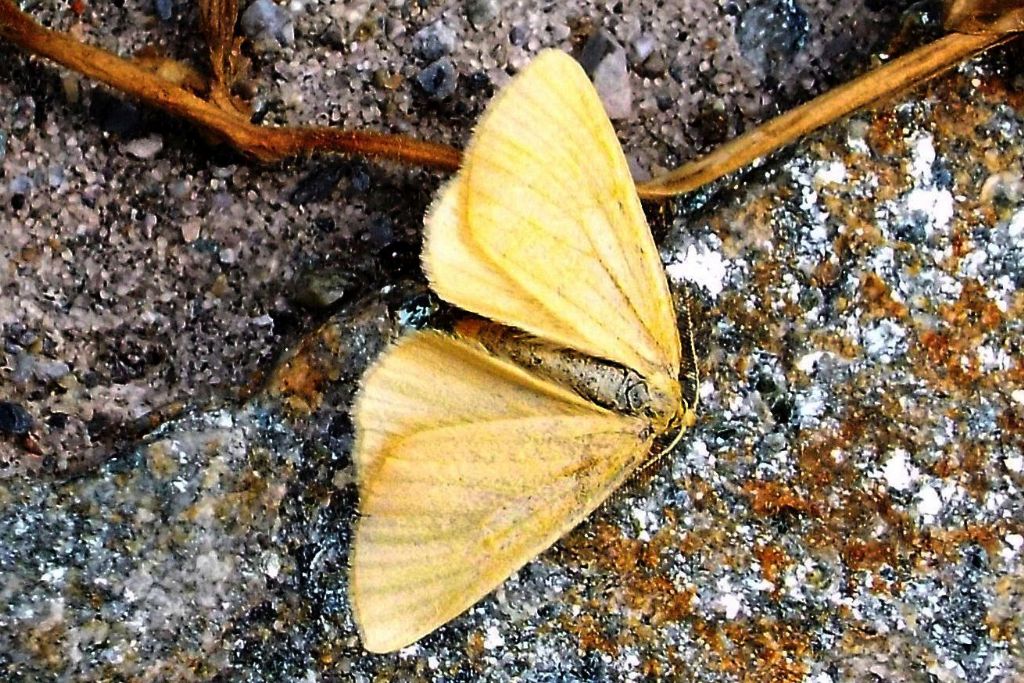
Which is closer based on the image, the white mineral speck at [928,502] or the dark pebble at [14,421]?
the white mineral speck at [928,502]

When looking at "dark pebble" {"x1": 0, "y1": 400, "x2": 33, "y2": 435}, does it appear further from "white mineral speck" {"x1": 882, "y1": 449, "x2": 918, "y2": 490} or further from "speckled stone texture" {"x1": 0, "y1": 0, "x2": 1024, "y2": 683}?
"white mineral speck" {"x1": 882, "y1": 449, "x2": 918, "y2": 490}

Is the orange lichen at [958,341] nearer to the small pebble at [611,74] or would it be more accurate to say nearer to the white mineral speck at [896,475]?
the white mineral speck at [896,475]

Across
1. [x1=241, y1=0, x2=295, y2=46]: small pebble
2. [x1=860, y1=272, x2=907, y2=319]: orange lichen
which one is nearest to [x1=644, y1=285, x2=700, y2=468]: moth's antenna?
[x1=860, y1=272, x2=907, y2=319]: orange lichen

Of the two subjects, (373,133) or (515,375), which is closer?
(515,375)

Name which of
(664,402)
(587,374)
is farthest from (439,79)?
(664,402)

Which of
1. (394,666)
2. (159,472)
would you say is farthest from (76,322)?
(394,666)

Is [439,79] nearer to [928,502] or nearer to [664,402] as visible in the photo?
[664,402]

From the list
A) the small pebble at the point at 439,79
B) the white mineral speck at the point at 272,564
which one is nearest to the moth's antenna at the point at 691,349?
the small pebble at the point at 439,79
